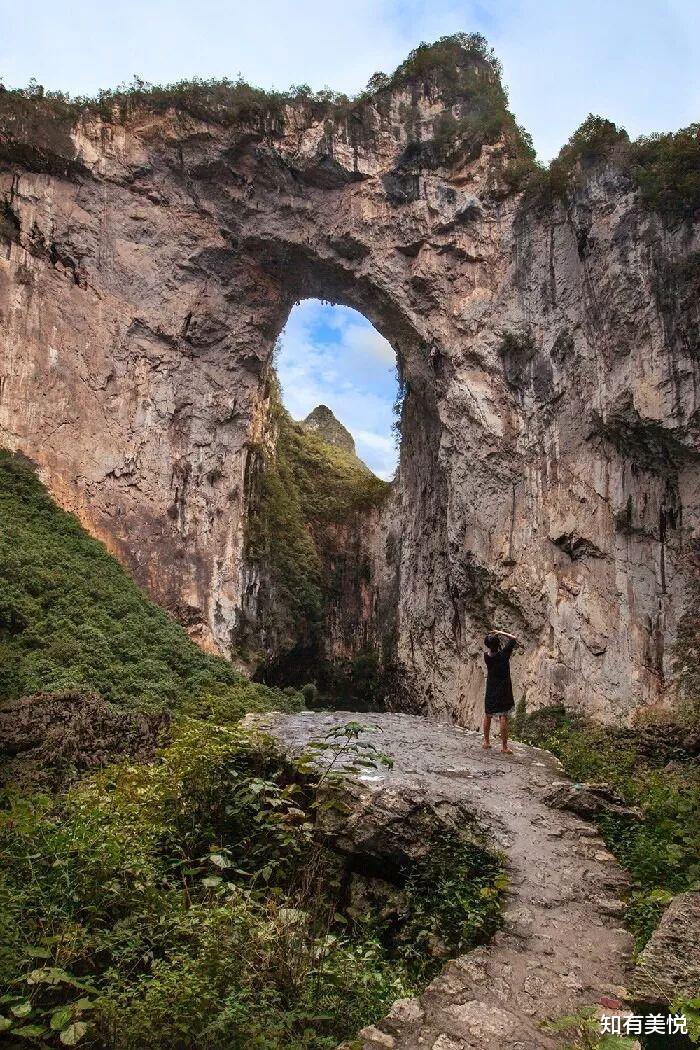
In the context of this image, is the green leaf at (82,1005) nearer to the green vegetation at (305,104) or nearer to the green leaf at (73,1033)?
the green leaf at (73,1033)

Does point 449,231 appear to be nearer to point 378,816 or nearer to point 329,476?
point 329,476

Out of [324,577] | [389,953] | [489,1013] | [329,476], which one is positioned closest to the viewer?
[489,1013]

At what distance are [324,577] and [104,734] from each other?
14.7 metres

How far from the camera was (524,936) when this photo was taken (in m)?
4.37

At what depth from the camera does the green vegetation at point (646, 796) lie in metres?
4.73

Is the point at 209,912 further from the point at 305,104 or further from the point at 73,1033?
the point at 305,104

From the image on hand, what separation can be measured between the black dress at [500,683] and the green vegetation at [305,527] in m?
11.9

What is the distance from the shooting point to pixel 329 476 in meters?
25.3

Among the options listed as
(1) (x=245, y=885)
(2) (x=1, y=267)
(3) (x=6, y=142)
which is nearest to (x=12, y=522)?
(2) (x=1, y=267)

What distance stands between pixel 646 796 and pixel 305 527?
689 inches

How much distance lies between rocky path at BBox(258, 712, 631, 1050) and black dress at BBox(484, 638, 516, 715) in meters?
1.20

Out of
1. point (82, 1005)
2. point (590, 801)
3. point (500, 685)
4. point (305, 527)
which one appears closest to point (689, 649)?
point (500, 685)

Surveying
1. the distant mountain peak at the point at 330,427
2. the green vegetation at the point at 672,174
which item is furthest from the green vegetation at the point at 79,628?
the distant mountain peak at the point at 330,427

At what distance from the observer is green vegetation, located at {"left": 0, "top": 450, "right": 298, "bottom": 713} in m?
11.3
